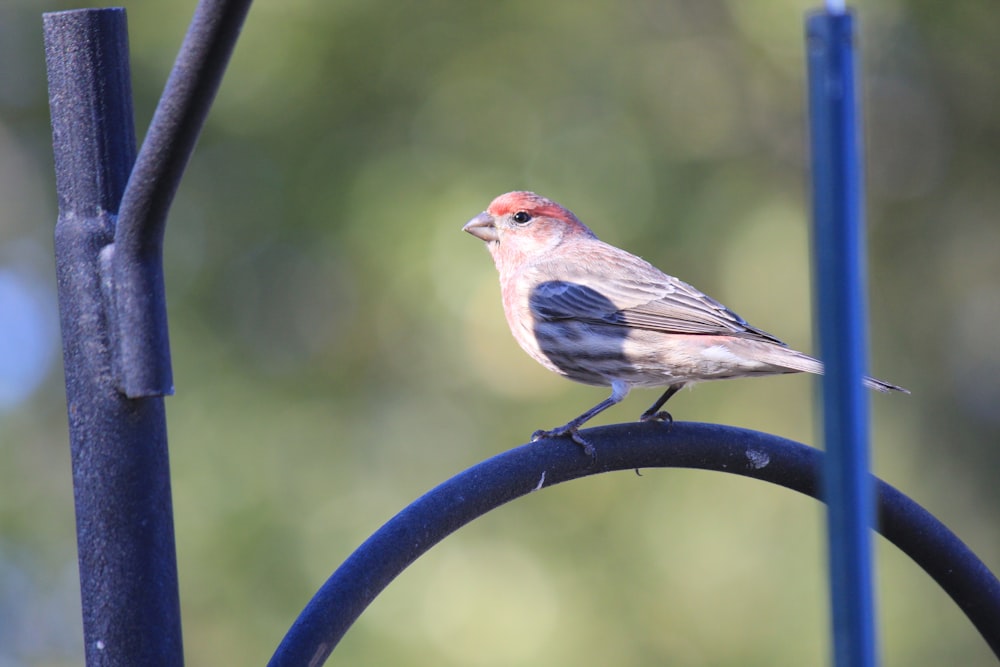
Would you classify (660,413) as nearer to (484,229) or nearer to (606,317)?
(606,317)

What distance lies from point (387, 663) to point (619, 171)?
8.51 ft

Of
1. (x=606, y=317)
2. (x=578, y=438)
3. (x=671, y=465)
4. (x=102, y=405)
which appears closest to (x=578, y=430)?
(x=578, y=438)

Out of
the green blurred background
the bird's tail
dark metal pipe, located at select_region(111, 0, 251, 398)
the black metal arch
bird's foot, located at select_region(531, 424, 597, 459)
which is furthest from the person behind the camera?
the green blurred background

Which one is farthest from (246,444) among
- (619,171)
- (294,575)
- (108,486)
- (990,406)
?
(108,486)

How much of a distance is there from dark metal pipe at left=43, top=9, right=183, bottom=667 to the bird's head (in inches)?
114

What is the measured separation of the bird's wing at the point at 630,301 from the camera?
388 cm

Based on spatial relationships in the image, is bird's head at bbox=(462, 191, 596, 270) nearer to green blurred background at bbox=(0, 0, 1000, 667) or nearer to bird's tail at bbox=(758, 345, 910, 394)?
green blurred background at bbox=(0, 0, 1000, 667)

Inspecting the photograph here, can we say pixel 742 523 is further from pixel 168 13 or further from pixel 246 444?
pixel 168 13

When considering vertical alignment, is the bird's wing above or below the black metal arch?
above

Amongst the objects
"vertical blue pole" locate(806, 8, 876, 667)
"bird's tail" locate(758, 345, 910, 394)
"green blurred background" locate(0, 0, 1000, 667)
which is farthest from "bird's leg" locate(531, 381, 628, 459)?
"green blurred background" locate(0, 0, 1000, 667)

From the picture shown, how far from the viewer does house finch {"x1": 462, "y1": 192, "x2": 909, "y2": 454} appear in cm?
370

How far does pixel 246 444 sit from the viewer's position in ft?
19.3

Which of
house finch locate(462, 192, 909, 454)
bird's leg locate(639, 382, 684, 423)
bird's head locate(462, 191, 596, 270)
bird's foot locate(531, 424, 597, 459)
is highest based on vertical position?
bird's head locate(462, 191, 596, 270)

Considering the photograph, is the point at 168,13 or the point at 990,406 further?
the point at 990,406
